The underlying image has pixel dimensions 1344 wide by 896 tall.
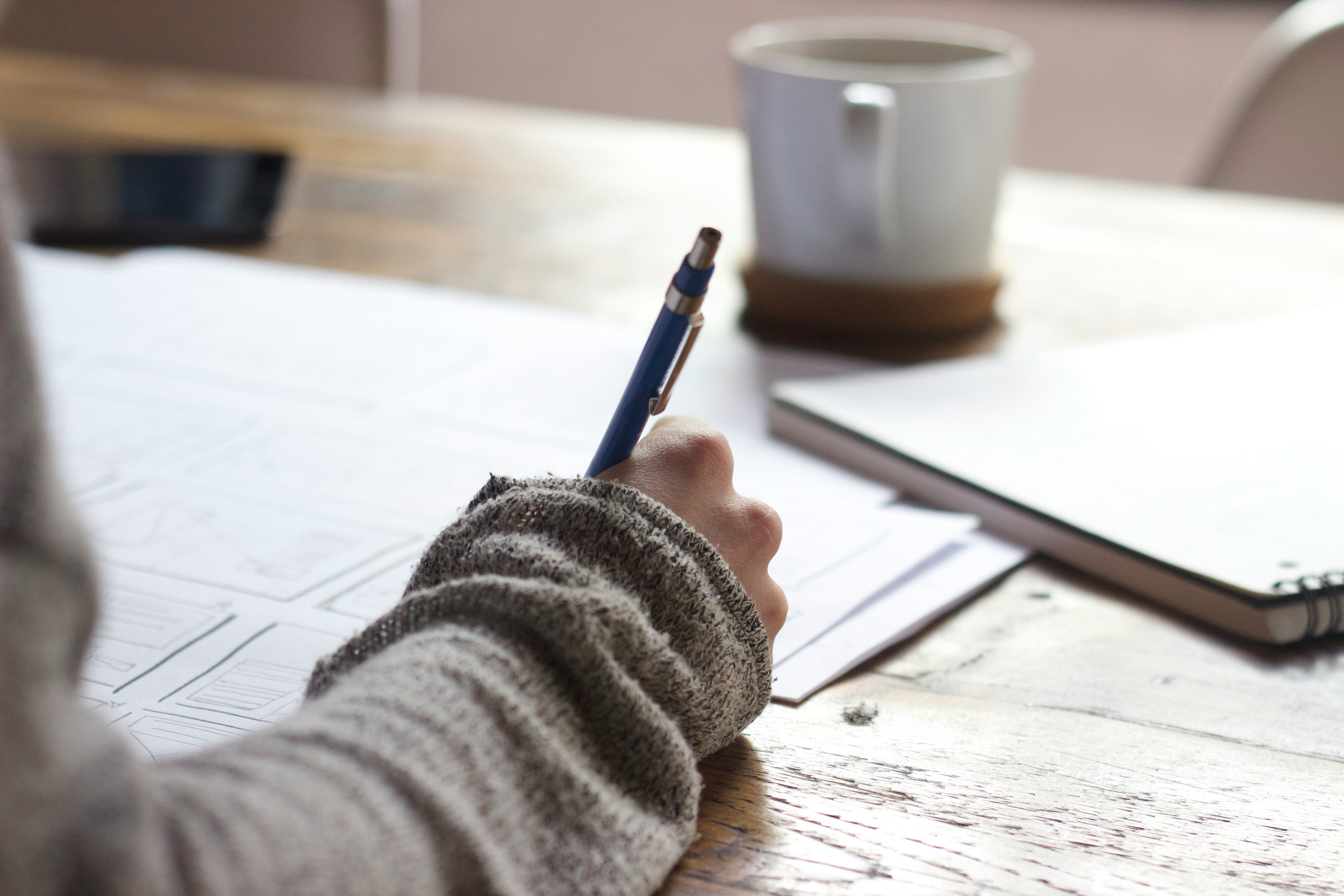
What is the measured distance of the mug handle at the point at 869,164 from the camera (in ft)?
2.17

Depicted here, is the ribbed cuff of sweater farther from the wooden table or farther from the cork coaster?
the cork coaster

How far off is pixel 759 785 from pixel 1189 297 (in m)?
0.59

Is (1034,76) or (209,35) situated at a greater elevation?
(209,35)

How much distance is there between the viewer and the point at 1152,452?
0.53 metres

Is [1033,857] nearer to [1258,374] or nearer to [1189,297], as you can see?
[1258,374]

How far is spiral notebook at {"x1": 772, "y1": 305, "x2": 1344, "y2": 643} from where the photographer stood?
1.44 feet

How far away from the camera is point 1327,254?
34.5 inches

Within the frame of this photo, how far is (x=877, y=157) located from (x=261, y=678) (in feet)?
1.48

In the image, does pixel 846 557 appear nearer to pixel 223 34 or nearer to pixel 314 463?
pixel 314 463

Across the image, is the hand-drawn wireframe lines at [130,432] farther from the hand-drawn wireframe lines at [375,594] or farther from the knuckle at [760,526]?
the knuckle at [760,526]

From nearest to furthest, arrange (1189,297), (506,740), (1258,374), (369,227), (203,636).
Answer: (506,740) → (203,636) → (1258,374) → (1189,297) → (369,227)

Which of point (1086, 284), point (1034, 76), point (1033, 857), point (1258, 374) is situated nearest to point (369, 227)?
point (1086, 284)

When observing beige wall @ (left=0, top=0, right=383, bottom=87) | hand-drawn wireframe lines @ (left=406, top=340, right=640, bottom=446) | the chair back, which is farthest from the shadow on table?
beige wall @ (left=0, top=0, right=383, bottom=87)

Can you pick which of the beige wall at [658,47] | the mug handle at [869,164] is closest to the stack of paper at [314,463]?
the mug handle at [869,164]
